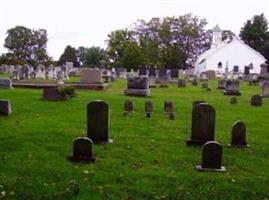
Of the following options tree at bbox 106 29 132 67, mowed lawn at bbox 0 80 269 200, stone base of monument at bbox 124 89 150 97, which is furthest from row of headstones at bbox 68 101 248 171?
tree at bbox 106 29 132 67

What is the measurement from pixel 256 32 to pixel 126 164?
85822 millimetres

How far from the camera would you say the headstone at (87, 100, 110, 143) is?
37.3 feet

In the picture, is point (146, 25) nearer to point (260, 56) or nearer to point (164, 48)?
point (164, 48)

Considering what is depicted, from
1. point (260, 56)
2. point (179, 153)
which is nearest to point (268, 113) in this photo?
point (179, 153)

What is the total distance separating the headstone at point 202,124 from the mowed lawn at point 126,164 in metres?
0.43

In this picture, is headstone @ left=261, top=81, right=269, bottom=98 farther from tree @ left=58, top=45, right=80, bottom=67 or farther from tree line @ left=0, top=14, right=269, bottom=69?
tree @ left=58, top=45, right=80, bottom=67

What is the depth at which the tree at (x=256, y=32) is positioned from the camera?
90438mm

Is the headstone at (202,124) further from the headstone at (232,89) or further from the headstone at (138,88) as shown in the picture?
the headstone at (232,89)

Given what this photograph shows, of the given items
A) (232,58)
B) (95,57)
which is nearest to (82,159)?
(232,58)

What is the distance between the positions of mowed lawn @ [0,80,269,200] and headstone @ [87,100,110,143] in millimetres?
374

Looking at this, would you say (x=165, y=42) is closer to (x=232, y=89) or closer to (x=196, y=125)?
(x=232, y=89)

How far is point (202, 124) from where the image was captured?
446 inches

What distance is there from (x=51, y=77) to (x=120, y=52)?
40374mm

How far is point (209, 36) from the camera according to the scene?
93812 millimetres
